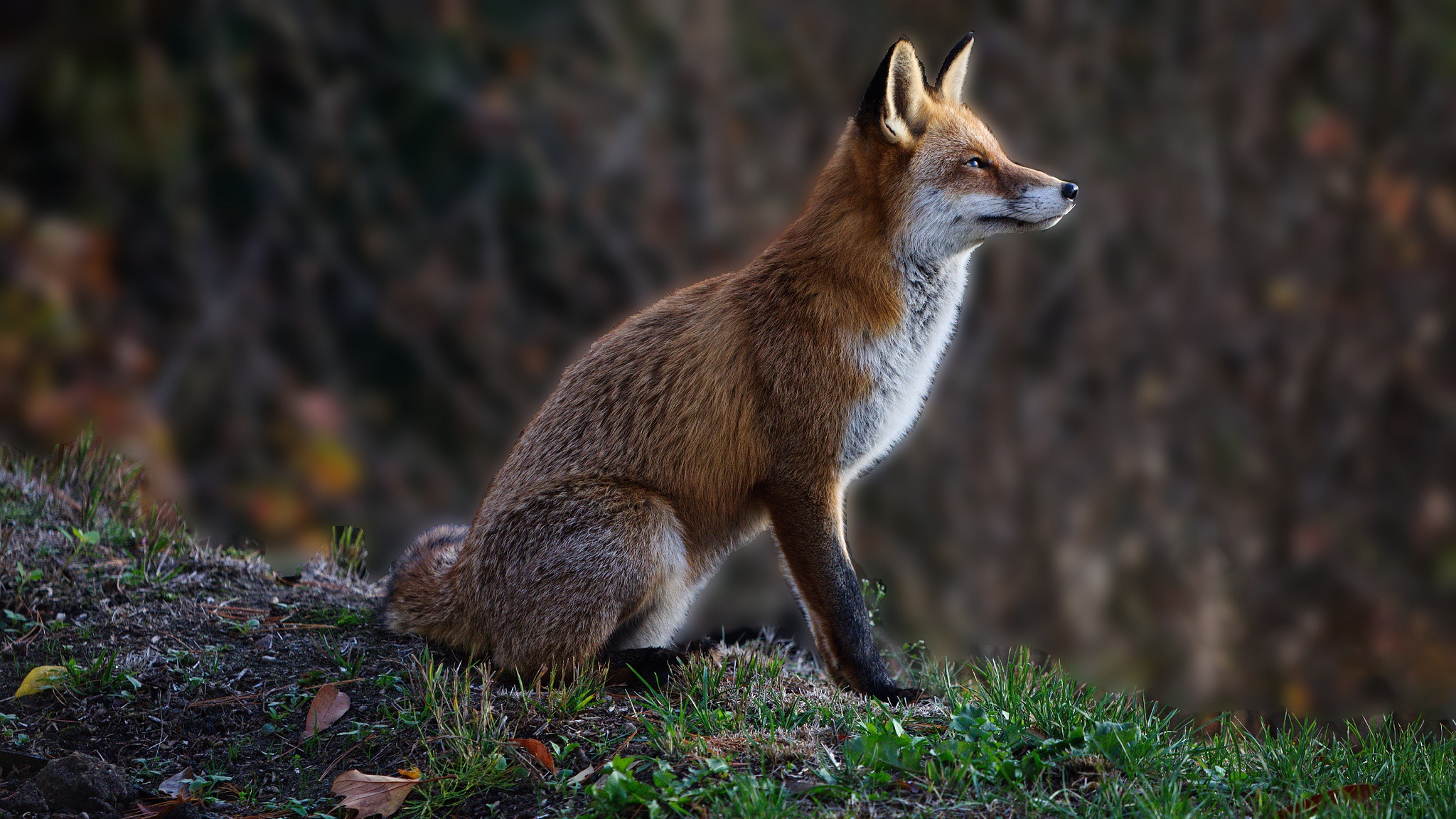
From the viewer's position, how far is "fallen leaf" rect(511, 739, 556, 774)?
364 cm

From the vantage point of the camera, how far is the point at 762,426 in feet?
14.7

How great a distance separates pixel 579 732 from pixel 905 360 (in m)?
1.90

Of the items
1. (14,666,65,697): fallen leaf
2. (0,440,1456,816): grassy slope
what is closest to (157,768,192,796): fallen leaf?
(0,440,1456,816): grassy slope

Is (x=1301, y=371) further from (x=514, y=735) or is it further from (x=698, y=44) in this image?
(x=514, y=735)

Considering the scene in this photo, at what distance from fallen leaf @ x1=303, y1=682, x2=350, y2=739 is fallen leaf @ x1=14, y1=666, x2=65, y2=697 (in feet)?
3.24

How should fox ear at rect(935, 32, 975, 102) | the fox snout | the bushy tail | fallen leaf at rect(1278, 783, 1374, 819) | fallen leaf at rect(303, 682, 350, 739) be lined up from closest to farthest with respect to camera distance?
fallen leaf at rect(1278, 783, 1374, 819)
fallen leaf at rect(303, 682, 350, 739)
the fox snout
the bushy tail
fox ear at rect(935, 32, 975, 102)

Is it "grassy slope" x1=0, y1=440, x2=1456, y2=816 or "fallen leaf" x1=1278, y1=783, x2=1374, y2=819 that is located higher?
"grassy slope" x1=0, y1=440, x2=1456, y2=816

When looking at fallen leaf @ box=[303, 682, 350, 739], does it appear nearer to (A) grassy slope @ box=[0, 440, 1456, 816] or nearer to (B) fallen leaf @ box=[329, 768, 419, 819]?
(A) grassy slope @ box=[0, 440, 1456, 816]

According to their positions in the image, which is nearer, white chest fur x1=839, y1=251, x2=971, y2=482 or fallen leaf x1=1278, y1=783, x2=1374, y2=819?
fallen leaf x1=1278, y1=783, x2=1374, y2=819

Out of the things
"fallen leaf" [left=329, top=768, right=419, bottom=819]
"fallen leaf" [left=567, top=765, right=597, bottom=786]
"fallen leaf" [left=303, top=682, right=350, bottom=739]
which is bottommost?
"fallen leaf" [left=567, top=765, right=597, bottom=786]

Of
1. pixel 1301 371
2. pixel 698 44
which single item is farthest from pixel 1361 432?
pixel 698 44

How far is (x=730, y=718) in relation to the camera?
12.7 ft

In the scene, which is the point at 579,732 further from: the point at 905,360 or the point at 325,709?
the point at 905,360

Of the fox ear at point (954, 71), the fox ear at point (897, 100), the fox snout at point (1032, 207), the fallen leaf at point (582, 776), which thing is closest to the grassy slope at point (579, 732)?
the fallen leaf at point (582, 776)
